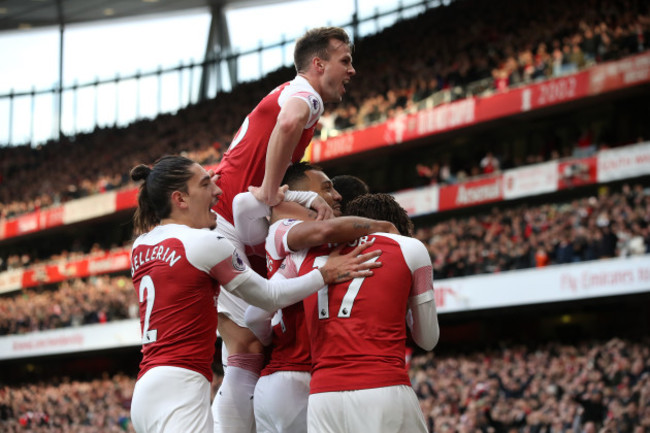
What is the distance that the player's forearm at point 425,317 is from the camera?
14.0 feet

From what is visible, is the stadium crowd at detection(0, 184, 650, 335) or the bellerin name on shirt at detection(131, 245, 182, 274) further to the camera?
the stadium crowd at detection(0, 184, 650, 335)

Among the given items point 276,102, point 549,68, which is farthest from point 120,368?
point 276,102

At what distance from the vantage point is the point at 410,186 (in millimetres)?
28922

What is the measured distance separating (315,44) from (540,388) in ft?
36.1

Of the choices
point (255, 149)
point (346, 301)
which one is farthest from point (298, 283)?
point (255, 149)

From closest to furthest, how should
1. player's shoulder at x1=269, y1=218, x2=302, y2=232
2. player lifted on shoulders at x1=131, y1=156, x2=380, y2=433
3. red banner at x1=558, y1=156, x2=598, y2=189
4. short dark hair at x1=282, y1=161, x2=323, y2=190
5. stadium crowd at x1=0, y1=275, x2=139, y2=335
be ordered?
player lifted on shoulders at x1=131, y1=156, x2=380, y2=433 < player's shoulder at x1=269, y1=218, x2=302, y2=232 < short dark hair at x1=282, y1=161, x2=323, y2=190 < red banner at x1=558, y1=156, x2=598, y2=189 < stadium crowd at x1=0, y1=275, x2=139, y2=335

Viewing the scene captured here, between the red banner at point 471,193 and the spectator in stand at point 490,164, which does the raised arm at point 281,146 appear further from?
the spectator in stand at point 490,164

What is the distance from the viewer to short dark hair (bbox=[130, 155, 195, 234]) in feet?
14.1

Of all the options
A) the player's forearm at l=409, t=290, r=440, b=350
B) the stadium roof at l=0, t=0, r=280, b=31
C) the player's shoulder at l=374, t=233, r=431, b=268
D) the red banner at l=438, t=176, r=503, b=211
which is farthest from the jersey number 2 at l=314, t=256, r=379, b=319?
the stadium roof at l=0, t=0, r=280, b=31

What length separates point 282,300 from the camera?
422 cm

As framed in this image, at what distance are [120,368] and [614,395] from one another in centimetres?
2448

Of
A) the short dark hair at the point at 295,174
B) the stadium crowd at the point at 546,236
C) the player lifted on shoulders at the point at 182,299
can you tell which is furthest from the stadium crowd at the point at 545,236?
the player lifted on shoulders at the point at 182,299

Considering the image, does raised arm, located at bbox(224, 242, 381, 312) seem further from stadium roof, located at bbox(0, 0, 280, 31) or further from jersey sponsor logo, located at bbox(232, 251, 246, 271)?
stadium roof, located at bbox(0, 0, 280, 31)

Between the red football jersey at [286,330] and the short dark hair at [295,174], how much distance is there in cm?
37
